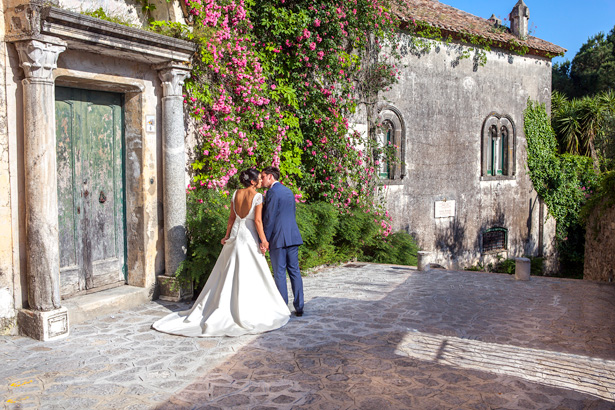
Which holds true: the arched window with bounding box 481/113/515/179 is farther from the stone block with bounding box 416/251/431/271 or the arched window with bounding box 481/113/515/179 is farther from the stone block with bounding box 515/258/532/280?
the stone block with bounding box 515/258/532/280

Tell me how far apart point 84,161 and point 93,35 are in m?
1.53

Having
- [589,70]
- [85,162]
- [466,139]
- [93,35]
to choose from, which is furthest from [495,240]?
[589,70]

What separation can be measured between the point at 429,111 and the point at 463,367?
10.3 meters

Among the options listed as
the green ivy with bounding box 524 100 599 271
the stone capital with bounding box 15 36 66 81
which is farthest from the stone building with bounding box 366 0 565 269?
the stone capital with bounding box 15 36 66 81

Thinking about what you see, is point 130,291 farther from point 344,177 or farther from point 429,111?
point 429,111

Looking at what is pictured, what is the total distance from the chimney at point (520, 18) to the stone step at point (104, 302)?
1458 centimetres

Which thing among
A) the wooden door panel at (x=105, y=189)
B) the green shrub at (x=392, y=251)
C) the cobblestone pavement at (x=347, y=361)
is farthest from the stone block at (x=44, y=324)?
the green shrub at (x=392, y=251)

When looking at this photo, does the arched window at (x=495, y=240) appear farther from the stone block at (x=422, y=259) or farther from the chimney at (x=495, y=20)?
the stone block at (x=422, y=259)

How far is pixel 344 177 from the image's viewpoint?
1073 cm

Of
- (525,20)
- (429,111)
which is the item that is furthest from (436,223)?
(525,20)

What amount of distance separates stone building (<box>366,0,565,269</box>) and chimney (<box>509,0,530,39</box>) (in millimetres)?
31

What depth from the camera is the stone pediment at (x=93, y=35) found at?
5230 mm

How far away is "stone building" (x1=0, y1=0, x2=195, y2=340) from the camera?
5379 mm

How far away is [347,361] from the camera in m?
4.87
